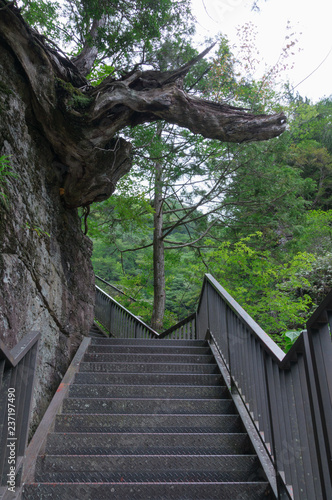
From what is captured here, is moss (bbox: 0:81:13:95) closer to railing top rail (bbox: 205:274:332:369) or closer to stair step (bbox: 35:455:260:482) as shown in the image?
railing top rail (bbox: 205:274:332:369)

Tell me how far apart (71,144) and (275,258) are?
7177 mm

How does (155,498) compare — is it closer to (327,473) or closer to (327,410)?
(327,473)

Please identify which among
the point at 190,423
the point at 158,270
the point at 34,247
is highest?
the point at 158,270

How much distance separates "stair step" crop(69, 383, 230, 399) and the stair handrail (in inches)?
26.4

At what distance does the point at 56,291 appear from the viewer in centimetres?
373

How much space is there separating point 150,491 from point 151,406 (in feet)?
3.13

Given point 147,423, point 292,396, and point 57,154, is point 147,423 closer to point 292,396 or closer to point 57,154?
point 292,396

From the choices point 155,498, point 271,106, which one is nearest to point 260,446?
point 155,498

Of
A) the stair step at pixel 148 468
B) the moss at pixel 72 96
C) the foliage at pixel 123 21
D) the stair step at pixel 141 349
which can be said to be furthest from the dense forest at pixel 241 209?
the stair step at pixel 148 468

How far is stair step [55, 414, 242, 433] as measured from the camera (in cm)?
271

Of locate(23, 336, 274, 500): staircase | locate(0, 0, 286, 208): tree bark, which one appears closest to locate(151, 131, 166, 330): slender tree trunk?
locate(0, 0, 286, 208): tree bark

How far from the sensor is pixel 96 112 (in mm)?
3818

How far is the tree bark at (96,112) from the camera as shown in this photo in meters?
3.43

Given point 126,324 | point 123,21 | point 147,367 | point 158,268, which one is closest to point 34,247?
point 147,367
